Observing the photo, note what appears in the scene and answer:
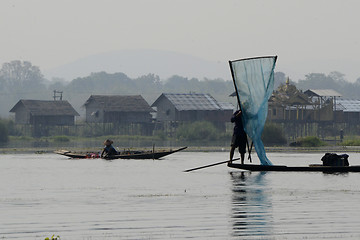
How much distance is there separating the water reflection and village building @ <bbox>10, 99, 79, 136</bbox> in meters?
76.6

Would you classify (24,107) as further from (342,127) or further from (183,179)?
(183,179)

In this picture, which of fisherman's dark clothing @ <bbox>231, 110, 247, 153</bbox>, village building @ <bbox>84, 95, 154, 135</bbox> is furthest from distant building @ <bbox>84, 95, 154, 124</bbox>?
fisherman's dark clothing @ <bbox>231, 110, 247, 153</bbox>

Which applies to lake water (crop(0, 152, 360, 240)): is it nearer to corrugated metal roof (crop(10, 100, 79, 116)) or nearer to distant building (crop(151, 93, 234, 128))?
distant building (crop(151, 93, 234, 128))

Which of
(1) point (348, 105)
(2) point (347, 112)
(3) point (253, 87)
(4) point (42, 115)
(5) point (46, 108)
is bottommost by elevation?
(3) point (253, 87)

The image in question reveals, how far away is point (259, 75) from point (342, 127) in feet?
255

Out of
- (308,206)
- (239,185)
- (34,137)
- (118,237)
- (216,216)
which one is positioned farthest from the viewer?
(34,137)

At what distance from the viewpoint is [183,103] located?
99.9m

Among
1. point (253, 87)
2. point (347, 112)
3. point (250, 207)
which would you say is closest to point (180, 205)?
point (250, 207)

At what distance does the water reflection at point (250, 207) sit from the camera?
532 inches

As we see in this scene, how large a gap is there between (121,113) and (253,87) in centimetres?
7641

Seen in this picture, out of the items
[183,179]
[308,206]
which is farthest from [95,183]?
[308,206]

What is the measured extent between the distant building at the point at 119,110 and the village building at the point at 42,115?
3.05m

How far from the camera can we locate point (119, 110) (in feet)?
331

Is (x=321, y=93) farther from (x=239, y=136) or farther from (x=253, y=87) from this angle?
(x=253, y=87)
